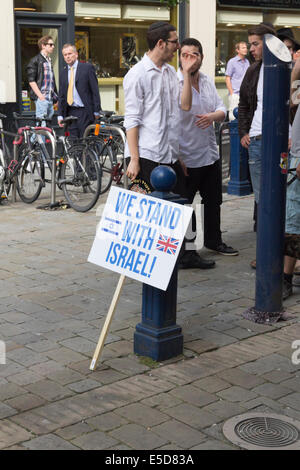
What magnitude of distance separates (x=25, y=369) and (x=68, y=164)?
18.2ft

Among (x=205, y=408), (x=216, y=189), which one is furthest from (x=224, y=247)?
(x=205, y=408)

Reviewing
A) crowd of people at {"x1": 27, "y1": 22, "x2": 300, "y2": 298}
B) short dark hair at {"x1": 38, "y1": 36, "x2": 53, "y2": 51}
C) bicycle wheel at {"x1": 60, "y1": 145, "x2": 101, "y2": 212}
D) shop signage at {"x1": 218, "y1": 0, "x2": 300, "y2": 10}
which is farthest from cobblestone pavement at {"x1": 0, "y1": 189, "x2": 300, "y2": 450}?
shop signage at {"x1": 218, "y1": 0, "x2": 300, "y2": 10}

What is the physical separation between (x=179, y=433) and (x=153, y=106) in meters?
3.11

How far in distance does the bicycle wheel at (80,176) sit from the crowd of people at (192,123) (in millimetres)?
2714

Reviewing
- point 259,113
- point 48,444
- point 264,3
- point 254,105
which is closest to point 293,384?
point 48,444

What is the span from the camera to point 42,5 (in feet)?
46.0

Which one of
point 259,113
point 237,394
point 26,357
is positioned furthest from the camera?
point 259,113

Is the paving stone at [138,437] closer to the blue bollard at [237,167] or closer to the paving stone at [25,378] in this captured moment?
the paving stone at [25,378]

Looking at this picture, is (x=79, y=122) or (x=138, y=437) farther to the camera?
(x=79, y=122)

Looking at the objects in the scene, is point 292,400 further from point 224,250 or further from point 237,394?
point 224,250

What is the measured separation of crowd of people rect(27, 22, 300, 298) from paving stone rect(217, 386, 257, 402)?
179 cm

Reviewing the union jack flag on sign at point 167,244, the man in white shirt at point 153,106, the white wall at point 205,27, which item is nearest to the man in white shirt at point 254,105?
the man in white shirt at point 153,106

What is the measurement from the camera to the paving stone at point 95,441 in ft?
12.0

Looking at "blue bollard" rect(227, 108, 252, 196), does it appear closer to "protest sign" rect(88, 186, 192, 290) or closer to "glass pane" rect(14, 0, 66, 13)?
"glass pane" rect(14, 0, 66, 13)
